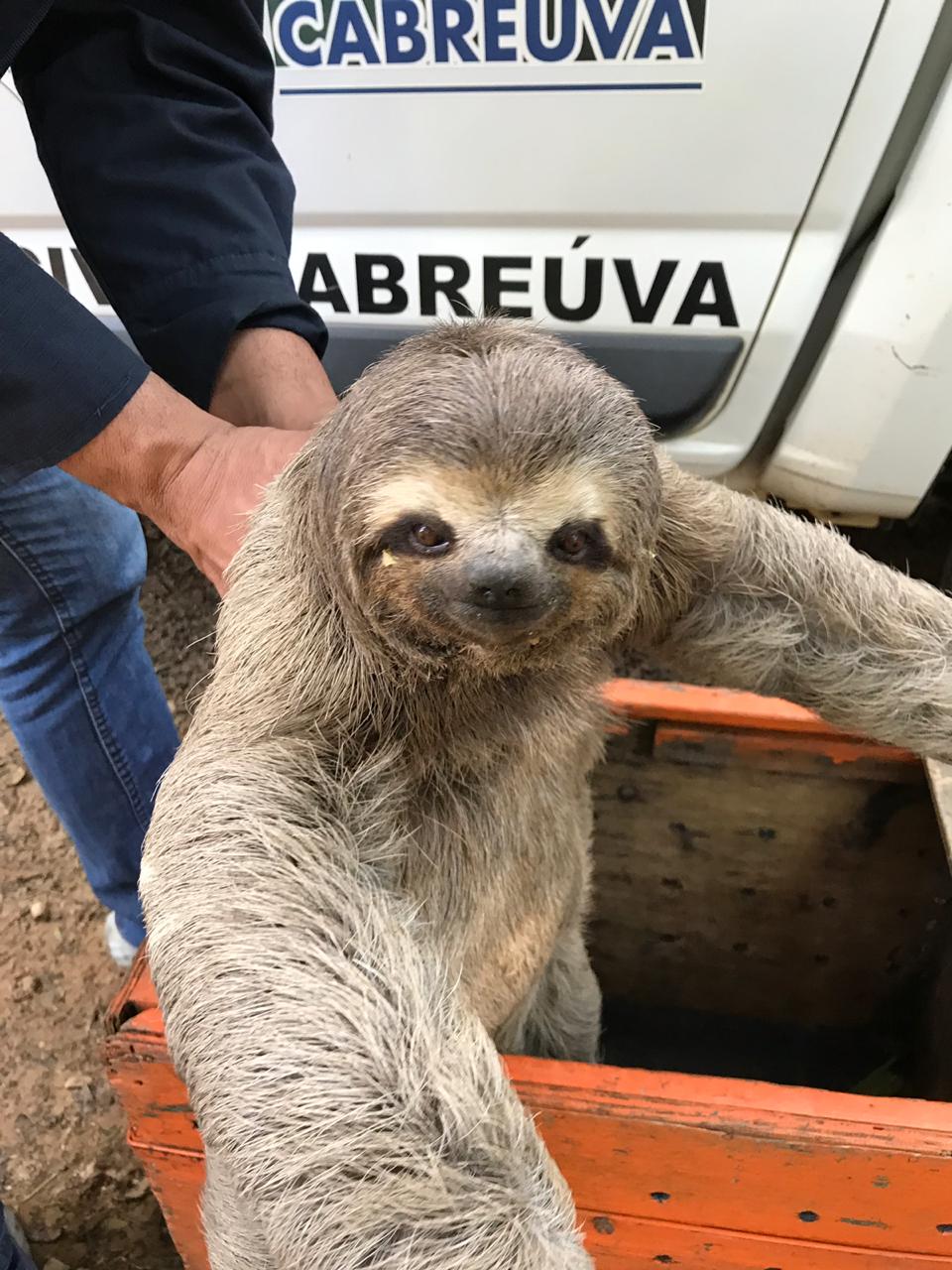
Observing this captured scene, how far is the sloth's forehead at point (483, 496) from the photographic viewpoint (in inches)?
38.6

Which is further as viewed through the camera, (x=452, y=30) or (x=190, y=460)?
(x=452, y=30)

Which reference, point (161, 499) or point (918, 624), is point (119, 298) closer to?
point (161, 499)

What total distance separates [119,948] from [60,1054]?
266mm

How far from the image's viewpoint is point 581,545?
3.46ft

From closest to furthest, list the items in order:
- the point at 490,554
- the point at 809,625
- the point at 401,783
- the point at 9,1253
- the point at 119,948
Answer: the point at 490,554 → the point at 401,783 → the point at 809,625 → the point at 9,1253 → the point at 119,948

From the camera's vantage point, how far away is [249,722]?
1.22 meters

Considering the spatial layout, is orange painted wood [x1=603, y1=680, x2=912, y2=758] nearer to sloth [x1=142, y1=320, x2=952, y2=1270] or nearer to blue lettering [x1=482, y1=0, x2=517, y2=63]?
sloth [x1=142, y1=320, x2=952, y2=1270]

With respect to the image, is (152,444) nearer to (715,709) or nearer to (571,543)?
(571,543)

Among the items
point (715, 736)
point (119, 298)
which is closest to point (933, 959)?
point (715, 736)

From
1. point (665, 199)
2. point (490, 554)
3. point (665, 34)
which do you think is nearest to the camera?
point (490, 554)

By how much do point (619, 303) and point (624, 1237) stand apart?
1910mm

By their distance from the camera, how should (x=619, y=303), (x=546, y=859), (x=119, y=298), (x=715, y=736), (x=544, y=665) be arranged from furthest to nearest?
(x=619, y=303) → (x=715, y=736) → (x=119, y=298) → (x=546, y=859) → (x=544, y=665)

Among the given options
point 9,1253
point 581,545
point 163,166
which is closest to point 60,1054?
point 9,1253

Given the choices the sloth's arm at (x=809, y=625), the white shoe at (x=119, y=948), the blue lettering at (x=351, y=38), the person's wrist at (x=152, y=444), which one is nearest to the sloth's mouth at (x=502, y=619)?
the sloth's arm at (x=809, y=625)
